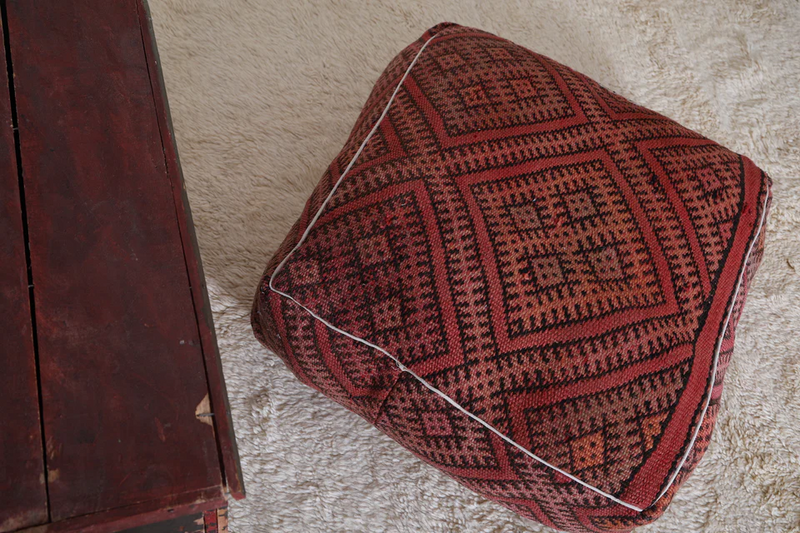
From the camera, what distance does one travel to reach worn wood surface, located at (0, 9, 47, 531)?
0.57 metres

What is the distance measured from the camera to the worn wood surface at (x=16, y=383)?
1.87ft

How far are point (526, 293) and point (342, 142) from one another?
68 centimetres

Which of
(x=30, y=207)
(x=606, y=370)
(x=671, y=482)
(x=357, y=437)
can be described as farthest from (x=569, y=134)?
(x=30, y=207)

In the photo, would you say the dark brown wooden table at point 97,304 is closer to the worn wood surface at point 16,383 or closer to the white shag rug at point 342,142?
the worn wood surface at point 16,383

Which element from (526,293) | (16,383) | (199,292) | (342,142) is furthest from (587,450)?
(342,142)

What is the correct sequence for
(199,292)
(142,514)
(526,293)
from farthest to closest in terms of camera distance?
1. (526,293)
2. (199,292)
3. (142,514)

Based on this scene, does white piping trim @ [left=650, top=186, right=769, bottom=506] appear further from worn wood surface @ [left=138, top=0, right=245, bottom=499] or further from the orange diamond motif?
worn wood surface @ [left=138, top=0, right=245, bottom=499]

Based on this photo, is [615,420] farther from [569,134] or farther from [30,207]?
[30,207]

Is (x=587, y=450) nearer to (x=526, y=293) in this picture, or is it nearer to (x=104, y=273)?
(x=526, y=293)

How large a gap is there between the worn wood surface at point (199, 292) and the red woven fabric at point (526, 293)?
0.56ft

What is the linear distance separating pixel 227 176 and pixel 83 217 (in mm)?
588

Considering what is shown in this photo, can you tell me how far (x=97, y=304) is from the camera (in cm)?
65

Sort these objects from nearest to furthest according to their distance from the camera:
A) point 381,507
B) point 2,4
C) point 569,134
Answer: point 2,4 < point 569,134 < point 381,507

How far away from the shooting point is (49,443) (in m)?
0.59
